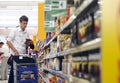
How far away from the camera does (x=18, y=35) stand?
240 inches

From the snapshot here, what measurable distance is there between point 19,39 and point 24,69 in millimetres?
782

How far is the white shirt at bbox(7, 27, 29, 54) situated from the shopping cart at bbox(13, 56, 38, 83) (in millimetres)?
421

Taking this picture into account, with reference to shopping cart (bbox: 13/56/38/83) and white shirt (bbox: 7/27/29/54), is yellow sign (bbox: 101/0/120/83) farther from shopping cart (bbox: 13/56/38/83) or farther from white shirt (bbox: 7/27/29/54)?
white shirt (bbox: 7/27/29/54)

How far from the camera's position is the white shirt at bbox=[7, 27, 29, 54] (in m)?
6.02

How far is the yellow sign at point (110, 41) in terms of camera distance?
4.70 ft

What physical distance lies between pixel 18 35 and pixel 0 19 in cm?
1054

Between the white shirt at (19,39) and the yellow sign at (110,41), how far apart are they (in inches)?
182

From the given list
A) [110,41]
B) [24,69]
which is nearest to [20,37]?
[24,69]

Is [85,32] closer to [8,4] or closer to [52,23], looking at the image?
[52,23]

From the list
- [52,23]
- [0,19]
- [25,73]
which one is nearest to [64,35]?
[52,23]

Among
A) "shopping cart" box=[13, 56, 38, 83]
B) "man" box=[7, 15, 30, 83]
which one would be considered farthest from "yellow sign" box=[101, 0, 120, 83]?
"man" box=[7, 15, 30, 83]

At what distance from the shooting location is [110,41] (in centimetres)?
148

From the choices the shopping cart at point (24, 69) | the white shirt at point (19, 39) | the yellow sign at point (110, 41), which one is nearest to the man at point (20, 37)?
the white shirt at point (19, 39)

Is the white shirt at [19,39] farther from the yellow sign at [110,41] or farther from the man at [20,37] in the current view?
the yellow sign at [110,41]
